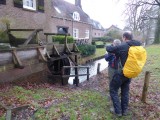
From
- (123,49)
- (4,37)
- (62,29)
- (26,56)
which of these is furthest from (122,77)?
(62,29)

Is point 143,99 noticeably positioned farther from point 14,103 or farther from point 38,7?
point 38,7

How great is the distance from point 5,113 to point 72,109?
169cm

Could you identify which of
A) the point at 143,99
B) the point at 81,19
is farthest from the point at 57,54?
the point at 81,19

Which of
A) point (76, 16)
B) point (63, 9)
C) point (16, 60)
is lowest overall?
point (16, 60)

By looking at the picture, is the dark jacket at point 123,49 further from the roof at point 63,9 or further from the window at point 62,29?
the roof at point 63,9

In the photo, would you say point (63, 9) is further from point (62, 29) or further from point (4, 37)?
point (4, 37)

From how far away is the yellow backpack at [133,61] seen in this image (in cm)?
452

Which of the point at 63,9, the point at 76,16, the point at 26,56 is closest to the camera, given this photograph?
the point at 26,56

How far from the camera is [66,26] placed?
2939 centimetres

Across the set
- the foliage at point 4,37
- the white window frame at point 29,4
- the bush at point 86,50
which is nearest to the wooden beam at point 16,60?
the foliage at point 4,37

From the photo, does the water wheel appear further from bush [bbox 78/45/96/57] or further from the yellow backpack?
bush [bbox 78/45/96/57]

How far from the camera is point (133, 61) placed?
452cm

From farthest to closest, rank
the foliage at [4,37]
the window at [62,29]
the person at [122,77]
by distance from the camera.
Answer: the window at [62,29]
the foliage at [4,37]
the person at [122,77]

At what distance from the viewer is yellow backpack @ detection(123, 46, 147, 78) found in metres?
4.52
